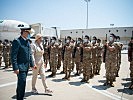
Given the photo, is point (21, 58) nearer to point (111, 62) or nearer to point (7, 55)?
point (111, 62)

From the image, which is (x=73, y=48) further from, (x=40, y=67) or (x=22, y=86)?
(x=22, y=86)

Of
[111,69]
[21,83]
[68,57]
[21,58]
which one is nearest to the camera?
[21,83]

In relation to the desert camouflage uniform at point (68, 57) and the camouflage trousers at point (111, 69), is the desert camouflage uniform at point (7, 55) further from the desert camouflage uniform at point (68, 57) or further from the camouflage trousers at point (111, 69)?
the camouflage trousers at point (111, 69)

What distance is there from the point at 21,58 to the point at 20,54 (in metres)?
0.11

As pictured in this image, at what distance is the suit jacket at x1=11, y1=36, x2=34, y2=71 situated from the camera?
514 centimetres

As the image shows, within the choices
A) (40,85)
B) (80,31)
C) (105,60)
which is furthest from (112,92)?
(80,31)

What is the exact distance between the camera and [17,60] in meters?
5.34

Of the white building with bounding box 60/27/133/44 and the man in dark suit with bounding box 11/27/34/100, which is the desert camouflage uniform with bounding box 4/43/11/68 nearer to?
the man in dark suit with bounding box 11/27/34/100

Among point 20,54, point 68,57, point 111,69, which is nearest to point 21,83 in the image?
point 20,54

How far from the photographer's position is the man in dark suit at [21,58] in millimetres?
5156

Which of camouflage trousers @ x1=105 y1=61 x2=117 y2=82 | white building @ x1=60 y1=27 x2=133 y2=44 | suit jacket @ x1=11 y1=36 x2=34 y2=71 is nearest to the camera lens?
suit jacket @ x1=11 y1=36 x2=34 y2=71

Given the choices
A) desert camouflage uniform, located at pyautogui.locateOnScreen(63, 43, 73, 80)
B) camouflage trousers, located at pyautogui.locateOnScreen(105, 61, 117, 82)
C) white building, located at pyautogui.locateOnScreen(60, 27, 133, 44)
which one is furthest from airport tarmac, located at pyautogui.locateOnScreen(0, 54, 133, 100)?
white building, located at pyautogui.locateOnScreen(60, 27, 133, 44)

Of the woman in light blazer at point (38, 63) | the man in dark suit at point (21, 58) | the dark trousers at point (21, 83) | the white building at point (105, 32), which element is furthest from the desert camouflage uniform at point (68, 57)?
the white building at point (105, 32)

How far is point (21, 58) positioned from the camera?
17.6ft
